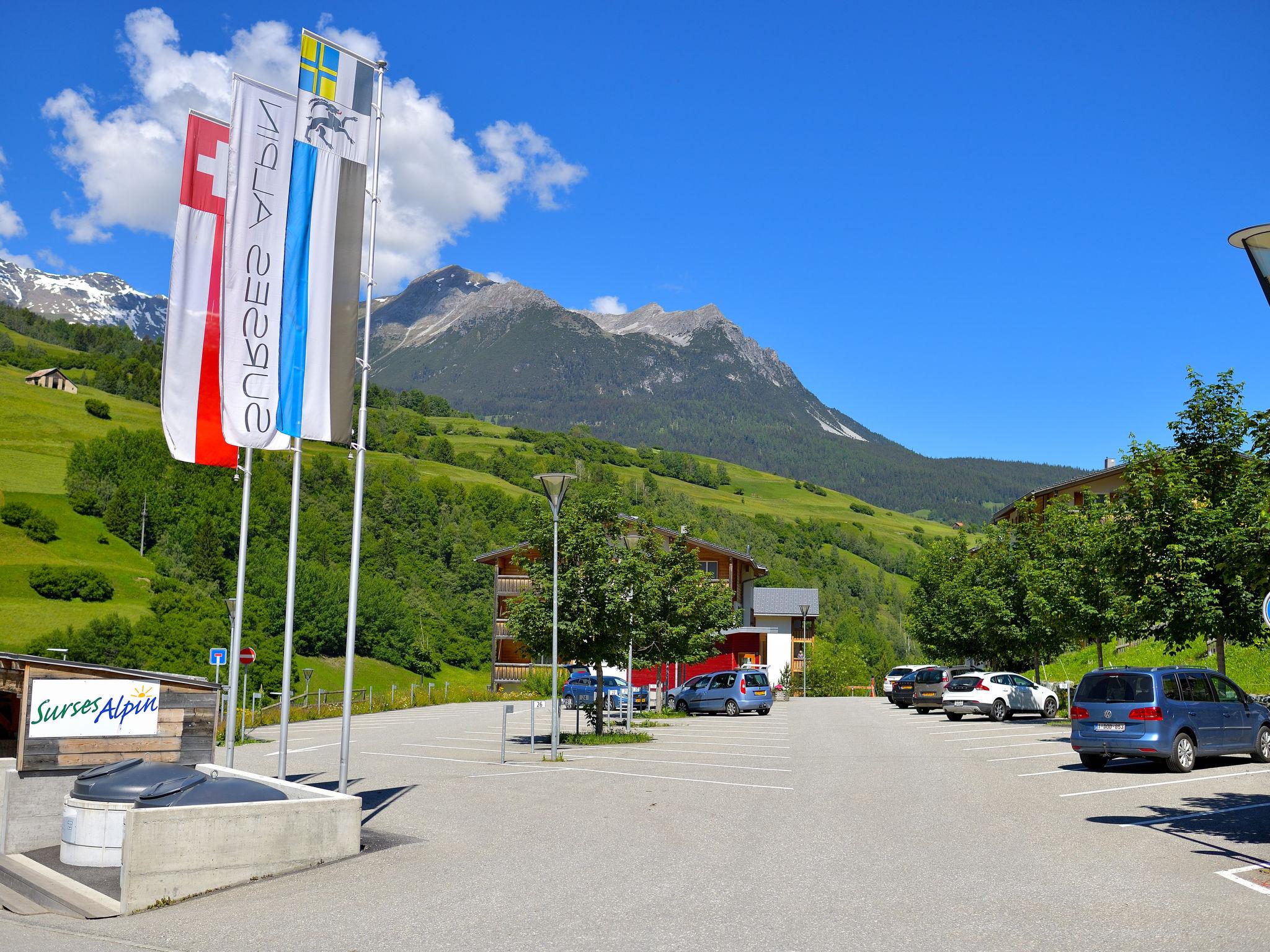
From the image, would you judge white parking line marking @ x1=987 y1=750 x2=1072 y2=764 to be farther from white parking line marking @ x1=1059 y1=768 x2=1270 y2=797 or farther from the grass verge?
the grass verge

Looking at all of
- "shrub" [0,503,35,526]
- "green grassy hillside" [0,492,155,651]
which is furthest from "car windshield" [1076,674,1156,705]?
"shrub" [0,503,35,526]

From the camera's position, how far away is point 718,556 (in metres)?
67.1

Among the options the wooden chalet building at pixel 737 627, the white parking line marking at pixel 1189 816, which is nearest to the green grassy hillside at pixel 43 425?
the wooden chalet building at pixel 737 627

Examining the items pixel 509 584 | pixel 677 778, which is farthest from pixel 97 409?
pixel 677 778

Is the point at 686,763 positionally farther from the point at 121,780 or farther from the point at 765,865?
the point at 121,780

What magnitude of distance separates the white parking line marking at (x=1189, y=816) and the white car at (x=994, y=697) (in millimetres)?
18648

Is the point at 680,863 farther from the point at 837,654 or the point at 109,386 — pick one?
the point at 109,386

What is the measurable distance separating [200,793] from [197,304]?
7379 mm

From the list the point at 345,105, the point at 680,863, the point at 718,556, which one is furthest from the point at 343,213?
the point at 718,556

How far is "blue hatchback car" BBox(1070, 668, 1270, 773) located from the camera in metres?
16.9

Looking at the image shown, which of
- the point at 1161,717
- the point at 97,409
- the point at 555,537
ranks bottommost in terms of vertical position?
the point at 1161,717

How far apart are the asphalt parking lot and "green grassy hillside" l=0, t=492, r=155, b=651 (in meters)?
76.5

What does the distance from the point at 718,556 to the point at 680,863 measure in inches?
2259

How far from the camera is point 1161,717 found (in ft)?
55.3
